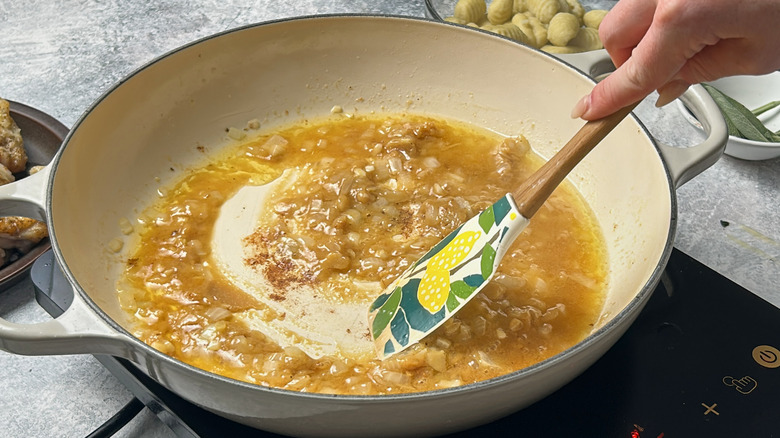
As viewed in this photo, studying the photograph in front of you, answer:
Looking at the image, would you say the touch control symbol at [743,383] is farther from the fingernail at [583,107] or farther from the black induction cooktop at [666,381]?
the fingernail at [583,107]

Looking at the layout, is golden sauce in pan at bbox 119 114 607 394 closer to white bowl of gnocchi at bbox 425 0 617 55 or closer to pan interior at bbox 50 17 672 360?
pan interior at bbox 50 17 672 360

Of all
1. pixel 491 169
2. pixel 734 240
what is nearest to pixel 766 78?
pixel 734 240

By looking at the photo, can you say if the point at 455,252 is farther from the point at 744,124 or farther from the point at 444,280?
the point at 744,124

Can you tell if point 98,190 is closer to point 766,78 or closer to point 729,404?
point 729,404

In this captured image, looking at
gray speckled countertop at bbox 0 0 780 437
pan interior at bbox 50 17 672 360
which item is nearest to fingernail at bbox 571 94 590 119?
pan interior at bbox 50 17 672 360

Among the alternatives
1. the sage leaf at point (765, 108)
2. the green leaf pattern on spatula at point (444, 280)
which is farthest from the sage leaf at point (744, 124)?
the green leaf pattern on spatula at point (444, 280)

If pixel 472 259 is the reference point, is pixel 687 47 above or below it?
above

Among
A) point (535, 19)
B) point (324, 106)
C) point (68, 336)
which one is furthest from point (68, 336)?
point (535, 19)
